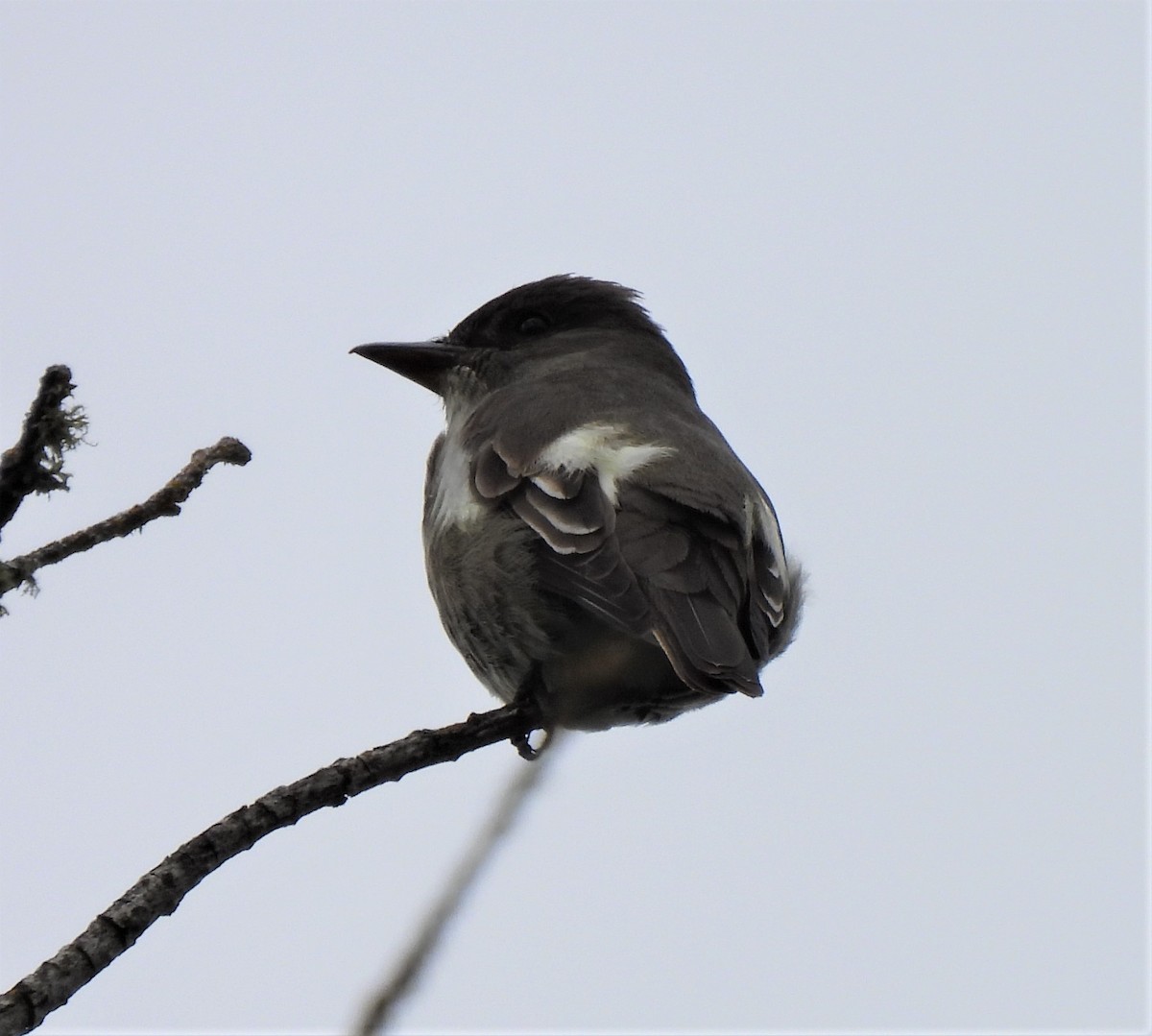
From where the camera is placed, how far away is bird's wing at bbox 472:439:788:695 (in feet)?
13.5

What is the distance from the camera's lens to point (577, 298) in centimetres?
670

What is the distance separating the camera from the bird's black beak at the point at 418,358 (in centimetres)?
625

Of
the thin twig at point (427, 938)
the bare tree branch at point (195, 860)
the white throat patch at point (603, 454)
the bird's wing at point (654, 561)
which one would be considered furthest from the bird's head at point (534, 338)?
the thin twig at point (427, 938)

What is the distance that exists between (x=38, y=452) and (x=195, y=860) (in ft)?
2.56

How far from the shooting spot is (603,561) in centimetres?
432

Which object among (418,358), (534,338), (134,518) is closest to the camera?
(134,518)

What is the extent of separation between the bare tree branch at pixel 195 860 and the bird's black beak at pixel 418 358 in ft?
10.2

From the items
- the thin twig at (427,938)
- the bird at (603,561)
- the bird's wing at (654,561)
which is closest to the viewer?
the thin twig at (427,938)

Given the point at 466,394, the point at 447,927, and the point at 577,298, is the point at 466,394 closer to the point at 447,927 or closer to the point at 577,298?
the point at 577,298

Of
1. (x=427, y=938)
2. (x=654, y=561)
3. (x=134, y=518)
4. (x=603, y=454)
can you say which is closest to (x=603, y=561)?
(x=654, y=561)

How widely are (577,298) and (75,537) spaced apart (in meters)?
4.86

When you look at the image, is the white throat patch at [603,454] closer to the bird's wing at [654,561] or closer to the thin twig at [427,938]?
the bird's wing at [654,561]

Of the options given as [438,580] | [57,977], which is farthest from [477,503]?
[57,977]

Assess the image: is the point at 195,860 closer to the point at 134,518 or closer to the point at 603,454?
the point at 134,518
